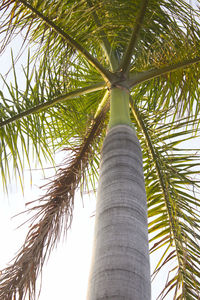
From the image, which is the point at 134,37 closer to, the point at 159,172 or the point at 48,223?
the point at 159,172

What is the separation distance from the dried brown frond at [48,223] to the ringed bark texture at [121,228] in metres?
1.04

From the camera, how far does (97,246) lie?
2.03m

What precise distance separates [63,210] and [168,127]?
1621mm

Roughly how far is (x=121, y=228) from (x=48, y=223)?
152 cm

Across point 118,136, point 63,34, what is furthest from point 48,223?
point 63,34

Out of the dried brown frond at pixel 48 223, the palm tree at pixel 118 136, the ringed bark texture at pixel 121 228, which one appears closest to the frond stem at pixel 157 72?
the palm tree at pixel 118 136

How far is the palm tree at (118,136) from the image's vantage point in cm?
216

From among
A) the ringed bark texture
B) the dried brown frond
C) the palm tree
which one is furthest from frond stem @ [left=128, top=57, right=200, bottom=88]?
the ringed bark texture

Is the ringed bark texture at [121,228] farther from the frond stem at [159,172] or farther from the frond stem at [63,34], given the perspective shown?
the frond stem at [159,172]

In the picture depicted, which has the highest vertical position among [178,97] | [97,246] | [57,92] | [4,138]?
[178,97]

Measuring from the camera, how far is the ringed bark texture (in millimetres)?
1725

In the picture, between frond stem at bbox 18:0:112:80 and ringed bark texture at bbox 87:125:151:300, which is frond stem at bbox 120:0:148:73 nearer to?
frond stem at bbox 18:0:112:80

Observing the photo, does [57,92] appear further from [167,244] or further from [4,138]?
[167,244]

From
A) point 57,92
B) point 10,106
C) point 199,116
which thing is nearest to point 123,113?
point 57,92
